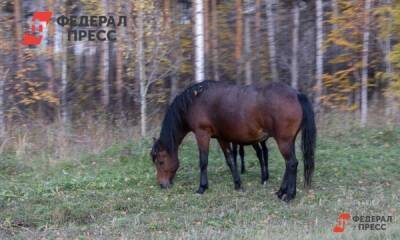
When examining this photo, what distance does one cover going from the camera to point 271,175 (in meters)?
9.19

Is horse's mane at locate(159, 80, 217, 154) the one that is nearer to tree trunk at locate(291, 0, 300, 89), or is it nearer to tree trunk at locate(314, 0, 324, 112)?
tree trunk at locate(314, 0, 324, 112)

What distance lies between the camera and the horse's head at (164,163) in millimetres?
8672

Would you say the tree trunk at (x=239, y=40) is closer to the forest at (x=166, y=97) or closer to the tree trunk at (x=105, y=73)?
the forest at (x=166, y=97)

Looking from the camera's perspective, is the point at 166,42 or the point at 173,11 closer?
the point at 166,42

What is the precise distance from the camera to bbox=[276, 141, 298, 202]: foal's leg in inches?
305

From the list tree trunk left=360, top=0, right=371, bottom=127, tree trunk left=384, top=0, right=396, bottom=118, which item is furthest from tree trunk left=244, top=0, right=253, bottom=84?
tree trunk left=384, top=0, right=396, bottom=118

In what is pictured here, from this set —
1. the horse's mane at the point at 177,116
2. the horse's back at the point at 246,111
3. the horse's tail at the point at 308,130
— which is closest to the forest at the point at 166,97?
the horse's tail at the point at 308,130

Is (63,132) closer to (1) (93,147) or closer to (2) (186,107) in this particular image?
(1) (93,147)

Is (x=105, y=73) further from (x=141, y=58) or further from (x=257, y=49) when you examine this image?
(x=257, y=49)

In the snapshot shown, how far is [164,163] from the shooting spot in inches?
343

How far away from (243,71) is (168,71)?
7.01 feet

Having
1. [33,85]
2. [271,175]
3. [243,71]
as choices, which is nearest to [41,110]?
[33,85]

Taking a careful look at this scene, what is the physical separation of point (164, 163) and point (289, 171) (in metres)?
2.05

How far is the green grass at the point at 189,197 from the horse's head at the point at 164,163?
20cm
